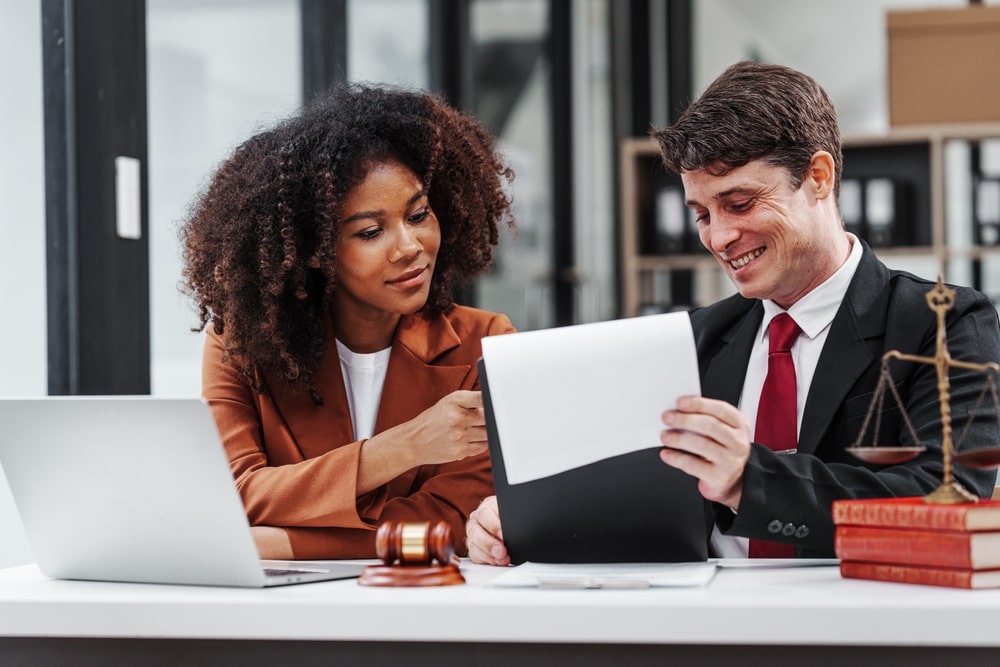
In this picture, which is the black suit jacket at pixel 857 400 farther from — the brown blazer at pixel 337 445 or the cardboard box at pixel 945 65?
the cardboard box at pixel 945 65

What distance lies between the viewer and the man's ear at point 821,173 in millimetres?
1830

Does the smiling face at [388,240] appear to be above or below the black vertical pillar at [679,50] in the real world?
below

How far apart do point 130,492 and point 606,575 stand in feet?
1.68

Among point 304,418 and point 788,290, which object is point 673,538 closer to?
point 788,290

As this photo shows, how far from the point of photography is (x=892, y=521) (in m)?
1.27

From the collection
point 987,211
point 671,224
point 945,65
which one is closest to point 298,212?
point 671,224

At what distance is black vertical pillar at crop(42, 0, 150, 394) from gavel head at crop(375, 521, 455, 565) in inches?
40.9

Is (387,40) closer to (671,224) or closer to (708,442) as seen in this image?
(671,224)

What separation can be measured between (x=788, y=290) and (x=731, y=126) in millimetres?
263

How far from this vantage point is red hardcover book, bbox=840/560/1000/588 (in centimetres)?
120

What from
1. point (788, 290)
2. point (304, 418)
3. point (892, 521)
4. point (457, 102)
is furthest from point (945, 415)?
point (457, 102)

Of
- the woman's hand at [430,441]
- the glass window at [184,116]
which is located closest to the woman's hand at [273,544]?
the woman's hand at [430,441]

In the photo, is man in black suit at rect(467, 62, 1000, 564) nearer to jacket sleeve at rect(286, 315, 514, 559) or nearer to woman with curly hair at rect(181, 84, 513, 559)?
jacket sleeve at rect(286, 315, 514, 559)

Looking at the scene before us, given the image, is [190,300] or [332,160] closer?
[332,160]
